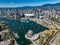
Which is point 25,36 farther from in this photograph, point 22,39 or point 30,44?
point 30,44

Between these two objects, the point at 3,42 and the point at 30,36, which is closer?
the point at 3,42

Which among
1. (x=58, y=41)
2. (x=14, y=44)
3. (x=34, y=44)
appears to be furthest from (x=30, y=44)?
(x=58, y=41)

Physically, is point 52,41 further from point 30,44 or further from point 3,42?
point 3,42

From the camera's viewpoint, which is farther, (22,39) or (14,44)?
(22,39)

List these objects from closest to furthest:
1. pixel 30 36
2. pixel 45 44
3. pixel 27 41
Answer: pixel 45 44, pixel 27 41, pixel 30 36

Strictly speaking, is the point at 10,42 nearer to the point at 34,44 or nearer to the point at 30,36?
the point at 34,44

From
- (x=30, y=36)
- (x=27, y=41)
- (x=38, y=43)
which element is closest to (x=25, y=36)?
(x=30, y=36)

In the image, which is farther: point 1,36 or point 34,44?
point 1,36

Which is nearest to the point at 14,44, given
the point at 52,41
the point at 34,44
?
the point at 34,44

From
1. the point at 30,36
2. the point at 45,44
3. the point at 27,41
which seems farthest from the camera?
the point at 30,36
